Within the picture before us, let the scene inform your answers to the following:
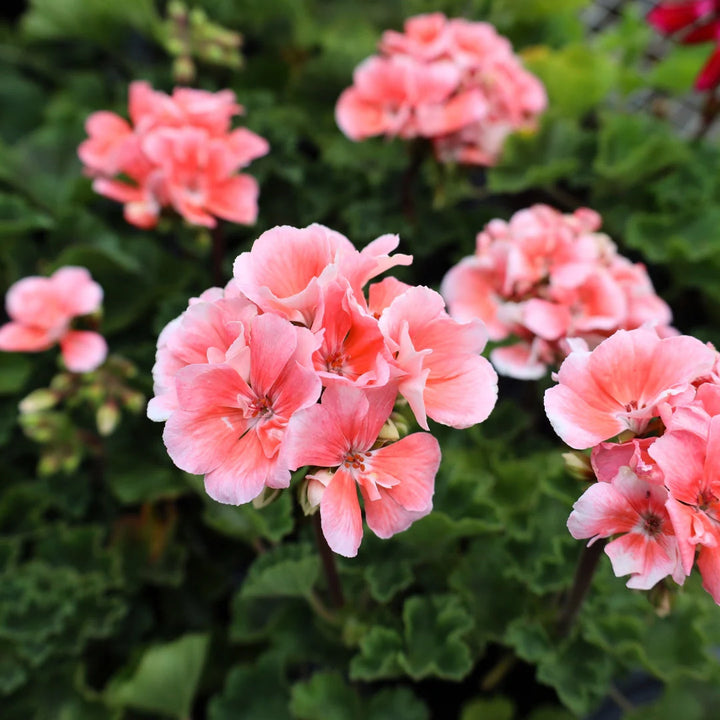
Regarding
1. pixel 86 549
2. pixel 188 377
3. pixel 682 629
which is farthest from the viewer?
pixel 86 549

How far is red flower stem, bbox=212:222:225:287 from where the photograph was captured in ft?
3.55

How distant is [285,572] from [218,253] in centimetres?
55

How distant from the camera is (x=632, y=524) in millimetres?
524

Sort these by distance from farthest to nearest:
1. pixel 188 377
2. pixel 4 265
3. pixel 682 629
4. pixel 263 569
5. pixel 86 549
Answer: pixel 4 265, pixel 86 549, pixel 682 629, pixel 263 569, pixel 188 377

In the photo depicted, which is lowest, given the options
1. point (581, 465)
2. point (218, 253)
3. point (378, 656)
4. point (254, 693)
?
point (254, 693)

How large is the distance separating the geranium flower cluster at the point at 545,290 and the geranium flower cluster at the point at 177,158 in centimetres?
33

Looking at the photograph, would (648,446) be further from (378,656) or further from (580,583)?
(378,656)

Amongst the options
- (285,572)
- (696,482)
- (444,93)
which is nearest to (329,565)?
(285,572)

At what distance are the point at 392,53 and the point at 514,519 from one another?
71 cm

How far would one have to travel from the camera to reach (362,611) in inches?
34.2

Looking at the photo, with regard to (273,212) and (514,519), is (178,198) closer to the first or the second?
(273,212)

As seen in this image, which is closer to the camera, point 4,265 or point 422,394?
point 422,394

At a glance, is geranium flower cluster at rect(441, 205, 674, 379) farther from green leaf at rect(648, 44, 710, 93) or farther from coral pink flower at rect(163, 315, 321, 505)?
green leaf at rect(648, 44, 710, 93)

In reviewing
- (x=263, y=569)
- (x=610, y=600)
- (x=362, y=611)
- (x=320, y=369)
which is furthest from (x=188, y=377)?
(x=610, y=600)
